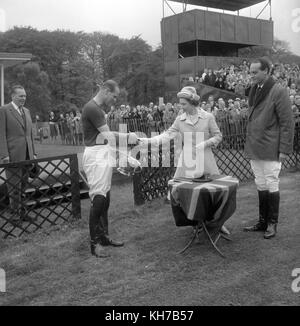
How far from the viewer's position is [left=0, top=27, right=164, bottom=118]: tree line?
41.0 meters

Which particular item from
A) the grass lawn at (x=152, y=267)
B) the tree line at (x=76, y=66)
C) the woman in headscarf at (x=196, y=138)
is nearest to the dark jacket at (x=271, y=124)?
the woman in headscarf at (x=196, y=138)

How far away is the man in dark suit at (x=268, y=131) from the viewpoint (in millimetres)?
4688

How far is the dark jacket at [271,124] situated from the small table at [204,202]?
545mm

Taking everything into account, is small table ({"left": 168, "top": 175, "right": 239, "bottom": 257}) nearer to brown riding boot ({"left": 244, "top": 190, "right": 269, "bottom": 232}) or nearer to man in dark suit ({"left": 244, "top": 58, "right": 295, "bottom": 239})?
man in dark suit ({"left": 244, "top": 58, "right": 295, "bottom": 239})

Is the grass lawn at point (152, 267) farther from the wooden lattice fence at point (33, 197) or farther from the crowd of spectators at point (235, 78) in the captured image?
the crowd of spectators at point (235, 78)

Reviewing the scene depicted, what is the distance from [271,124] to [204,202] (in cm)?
128

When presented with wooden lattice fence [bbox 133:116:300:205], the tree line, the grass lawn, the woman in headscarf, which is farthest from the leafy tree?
the woman in headscarf

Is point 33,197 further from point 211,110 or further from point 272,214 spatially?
point 211,110

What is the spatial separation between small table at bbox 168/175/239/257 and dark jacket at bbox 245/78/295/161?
1.79 feet

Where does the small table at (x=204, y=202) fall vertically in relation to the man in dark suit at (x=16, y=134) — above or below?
below

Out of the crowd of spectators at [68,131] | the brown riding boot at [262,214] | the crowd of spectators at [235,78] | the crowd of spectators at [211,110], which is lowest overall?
the brown riding boot at [262,214]

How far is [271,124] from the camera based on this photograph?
4.80 meters
